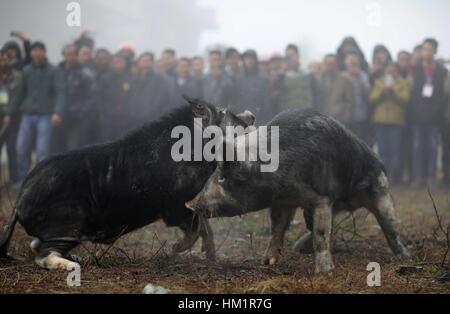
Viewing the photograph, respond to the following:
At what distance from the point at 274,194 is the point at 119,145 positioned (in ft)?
5.15

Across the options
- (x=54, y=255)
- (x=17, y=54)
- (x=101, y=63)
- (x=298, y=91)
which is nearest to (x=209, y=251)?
(x=54, y=255)

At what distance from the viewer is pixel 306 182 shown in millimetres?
5367

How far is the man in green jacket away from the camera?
11266 millimetres

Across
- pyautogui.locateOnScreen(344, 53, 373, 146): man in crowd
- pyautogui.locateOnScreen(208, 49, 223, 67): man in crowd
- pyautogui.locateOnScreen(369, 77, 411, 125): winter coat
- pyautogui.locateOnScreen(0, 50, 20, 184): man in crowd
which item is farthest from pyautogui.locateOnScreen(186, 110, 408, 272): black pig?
pyautogui.locateOnScreen(0, 50, 20, 184): man in crowd

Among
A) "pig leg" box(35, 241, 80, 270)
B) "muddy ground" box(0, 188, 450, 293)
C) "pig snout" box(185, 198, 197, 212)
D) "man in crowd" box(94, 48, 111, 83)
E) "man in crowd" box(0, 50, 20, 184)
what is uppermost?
"man in crowd" box(94, 48, 111, 83)

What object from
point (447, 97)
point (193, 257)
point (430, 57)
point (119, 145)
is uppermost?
point (430, 57)

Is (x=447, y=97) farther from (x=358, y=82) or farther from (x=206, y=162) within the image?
(x=206, y=162)

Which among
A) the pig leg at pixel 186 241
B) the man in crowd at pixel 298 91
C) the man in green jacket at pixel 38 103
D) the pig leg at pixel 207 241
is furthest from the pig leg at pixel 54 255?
the man in crowd at pixel 298 91

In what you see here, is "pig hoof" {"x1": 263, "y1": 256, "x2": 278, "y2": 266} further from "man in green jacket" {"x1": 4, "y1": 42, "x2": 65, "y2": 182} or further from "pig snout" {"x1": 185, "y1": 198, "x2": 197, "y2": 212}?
"man in green jacket" {"x1": 4, "y1": 42, "x2": 65, "y2": 182}

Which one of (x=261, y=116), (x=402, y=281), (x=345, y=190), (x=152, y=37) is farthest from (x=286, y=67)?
(x=152, y=37)

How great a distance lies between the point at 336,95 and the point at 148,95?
3.59 metres

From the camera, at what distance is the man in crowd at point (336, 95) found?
11.5m

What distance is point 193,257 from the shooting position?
20.7 ft

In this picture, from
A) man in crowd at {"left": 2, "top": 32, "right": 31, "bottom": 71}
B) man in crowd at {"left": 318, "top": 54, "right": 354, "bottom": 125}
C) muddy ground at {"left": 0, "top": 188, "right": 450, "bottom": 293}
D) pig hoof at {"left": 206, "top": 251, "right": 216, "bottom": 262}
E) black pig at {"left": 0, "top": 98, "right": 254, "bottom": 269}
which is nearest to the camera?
muddy ground at {"left": 0, "top": 188, "right": 450, "bottom": 293}
